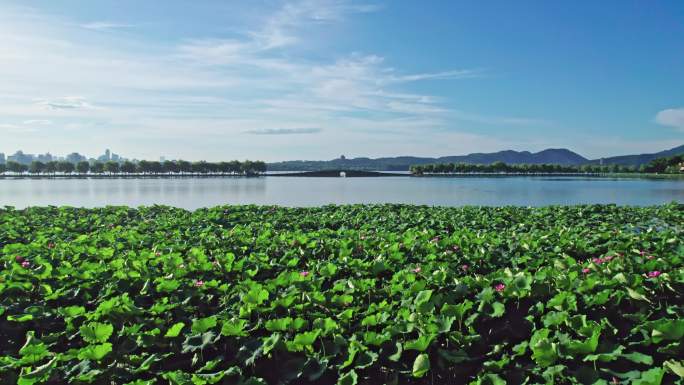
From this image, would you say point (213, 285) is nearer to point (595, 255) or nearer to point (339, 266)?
point (339, 266)

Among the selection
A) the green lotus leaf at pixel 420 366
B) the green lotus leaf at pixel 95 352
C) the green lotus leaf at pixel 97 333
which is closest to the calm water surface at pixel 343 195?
the green lotus leaf at pixel 97 333

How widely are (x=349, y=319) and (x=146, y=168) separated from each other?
124 m

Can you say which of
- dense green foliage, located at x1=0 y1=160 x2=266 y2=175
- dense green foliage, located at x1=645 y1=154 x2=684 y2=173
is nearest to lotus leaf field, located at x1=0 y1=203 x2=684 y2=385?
dense green foliage, located at x1=0 y1=160 x2=266 y2=175

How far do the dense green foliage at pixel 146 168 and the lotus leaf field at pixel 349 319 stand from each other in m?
112

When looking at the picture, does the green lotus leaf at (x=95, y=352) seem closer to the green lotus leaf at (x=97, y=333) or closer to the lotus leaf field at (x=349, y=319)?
the lotus leaf field at (x=349, y=319)

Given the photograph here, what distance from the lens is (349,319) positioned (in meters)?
3.54

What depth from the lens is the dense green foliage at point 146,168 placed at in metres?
111

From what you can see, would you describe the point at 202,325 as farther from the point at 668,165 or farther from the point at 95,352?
the point at 668,165

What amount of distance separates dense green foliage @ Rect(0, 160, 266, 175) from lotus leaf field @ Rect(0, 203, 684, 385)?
4427 inches

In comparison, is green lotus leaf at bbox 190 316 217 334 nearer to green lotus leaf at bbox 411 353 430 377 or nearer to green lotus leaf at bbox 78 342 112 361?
green lotus leaf at bbox 78 342 112 361

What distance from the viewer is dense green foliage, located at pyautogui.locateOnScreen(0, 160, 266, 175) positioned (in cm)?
11138

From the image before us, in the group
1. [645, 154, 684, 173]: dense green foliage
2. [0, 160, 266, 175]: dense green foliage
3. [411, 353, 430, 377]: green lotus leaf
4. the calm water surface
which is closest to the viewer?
[411, 353, 430, 377]: green lotus leaf

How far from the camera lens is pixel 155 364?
10.7ft

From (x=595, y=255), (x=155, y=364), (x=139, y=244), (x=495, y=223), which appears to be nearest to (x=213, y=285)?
(x=155, y=364)
